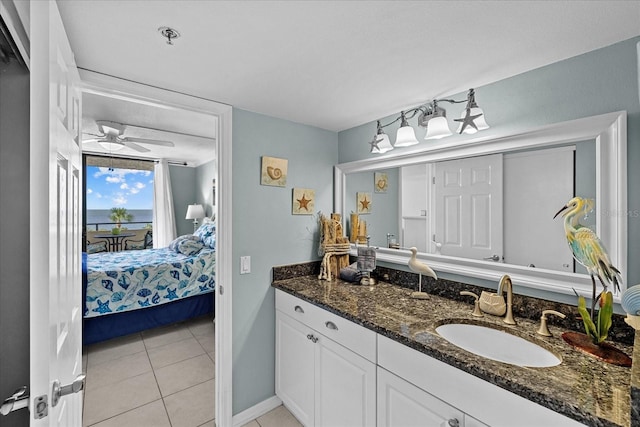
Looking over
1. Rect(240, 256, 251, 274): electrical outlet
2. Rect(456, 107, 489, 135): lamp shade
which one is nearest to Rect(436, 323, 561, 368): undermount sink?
Rect(456, 107, 489, 135): lamp shade

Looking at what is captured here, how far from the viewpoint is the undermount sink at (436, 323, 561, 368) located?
1193mm

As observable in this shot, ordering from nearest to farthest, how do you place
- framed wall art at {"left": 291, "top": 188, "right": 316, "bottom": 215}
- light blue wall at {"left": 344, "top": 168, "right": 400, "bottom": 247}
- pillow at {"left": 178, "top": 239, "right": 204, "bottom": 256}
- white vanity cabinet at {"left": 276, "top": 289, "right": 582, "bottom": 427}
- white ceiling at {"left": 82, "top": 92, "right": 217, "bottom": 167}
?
white vanity cabinet at {"left": 276, "top": 289, "right": 582, "bottom": 427} < light blue wall at {"left": 344, "top": 168, "right": 400, "bottom": 247} < framed wall art at {"left": 291, "top": 188, "right": 316, "bottom": 215} < white ceiling at {"left": 82, "top": 92, "right": 217, "bottom": 167} < pillow at {"left": 178, "top": 239, "right": 204, "bottom": 256}

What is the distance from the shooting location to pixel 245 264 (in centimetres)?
201

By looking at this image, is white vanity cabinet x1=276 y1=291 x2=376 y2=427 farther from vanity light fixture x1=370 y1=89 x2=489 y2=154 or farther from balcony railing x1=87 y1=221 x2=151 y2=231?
balcony railing x1=87 y1=221 x2=151 y2=231

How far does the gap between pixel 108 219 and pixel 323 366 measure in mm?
6228

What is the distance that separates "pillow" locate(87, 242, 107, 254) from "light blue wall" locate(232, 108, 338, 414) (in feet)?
16.9

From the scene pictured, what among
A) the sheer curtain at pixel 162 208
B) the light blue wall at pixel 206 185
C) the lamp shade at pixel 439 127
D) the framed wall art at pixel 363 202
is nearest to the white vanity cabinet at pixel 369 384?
the framed wall art at pixel 363 202

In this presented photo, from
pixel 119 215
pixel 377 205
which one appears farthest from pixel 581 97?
pixel 119 215

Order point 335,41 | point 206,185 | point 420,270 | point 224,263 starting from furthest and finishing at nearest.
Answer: point 206,185 → point 224,263 → point 420,270 → point 335,41

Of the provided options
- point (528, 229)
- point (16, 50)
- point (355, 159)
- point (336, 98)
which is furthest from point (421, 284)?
point (16, 50)

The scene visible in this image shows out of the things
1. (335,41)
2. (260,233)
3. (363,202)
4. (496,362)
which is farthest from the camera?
(363,202)

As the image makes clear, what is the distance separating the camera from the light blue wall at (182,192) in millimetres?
6113

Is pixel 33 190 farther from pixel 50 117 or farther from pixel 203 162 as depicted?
pixel 203 162

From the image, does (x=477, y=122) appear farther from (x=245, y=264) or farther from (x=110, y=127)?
(x=110, y=127)
